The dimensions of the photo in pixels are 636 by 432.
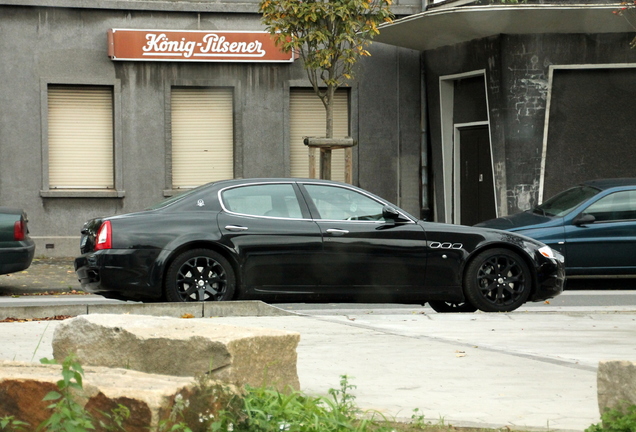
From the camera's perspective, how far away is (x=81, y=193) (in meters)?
21.2

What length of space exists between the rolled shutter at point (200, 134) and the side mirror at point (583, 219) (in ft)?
30.3

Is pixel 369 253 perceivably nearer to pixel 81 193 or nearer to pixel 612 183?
pixel 612 183

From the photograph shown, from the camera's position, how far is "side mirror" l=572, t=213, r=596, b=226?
14320mm

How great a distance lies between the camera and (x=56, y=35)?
21.0 meters

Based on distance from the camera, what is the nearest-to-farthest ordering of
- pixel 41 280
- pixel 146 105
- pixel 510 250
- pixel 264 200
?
pixel 264 200
pixel 510 250
pixel 41 280
pixel 146 105

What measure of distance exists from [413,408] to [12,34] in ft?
56.2

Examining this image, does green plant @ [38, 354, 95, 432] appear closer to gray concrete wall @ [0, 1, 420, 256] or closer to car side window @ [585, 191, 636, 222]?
car side window @ [585, 191, 636, 222]

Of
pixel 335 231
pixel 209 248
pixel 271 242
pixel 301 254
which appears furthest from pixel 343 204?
pixel 209 248

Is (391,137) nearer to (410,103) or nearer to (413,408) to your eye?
(410,103)

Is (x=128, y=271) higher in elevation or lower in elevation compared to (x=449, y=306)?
higher

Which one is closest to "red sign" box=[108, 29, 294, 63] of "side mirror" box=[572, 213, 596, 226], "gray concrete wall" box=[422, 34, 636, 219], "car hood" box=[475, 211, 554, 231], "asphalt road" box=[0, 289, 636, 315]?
"gray concrete wall" box=[422, 34, 636, 219]

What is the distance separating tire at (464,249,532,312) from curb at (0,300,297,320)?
2157mm

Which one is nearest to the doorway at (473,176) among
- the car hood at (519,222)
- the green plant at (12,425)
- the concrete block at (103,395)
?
the car hood at (519,222)

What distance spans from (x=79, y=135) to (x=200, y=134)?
7.72 ft
